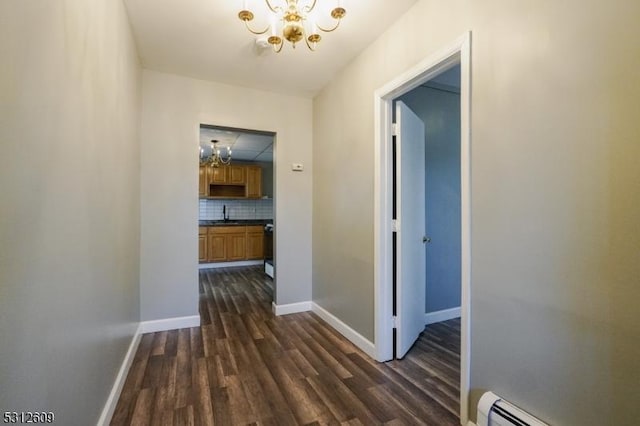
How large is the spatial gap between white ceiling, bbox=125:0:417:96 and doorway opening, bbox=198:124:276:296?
216 centimetres

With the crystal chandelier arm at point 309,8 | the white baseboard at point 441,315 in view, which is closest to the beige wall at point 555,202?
the crystal chandelier arm at point 309,8

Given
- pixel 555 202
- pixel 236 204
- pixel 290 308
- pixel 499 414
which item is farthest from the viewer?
pixel 236 204

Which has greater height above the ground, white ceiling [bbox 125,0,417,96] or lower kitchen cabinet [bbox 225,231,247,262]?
white ceiling [bbox 125,0,417,96]

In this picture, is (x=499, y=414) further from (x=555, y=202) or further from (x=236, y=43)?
(x=236, y=43)

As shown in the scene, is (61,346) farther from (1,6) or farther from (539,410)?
(539,410)

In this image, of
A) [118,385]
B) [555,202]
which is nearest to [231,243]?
[118,385]

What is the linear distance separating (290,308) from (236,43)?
280cm

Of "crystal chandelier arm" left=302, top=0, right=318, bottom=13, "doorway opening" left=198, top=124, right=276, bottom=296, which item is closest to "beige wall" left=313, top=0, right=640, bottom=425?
"crystal chandelier arm" left=302, top=0, right=318, bottom=13

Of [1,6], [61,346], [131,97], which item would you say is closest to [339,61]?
[131,97]

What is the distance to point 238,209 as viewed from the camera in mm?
7117

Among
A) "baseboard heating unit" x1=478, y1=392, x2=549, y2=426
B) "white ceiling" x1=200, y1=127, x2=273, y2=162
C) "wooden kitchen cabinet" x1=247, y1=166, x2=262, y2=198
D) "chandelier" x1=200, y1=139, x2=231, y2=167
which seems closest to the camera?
"baseboard heating unit" x1=478, y1=392, x2=549, y2=426

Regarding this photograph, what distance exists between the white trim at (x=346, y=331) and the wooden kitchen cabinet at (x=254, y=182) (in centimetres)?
398

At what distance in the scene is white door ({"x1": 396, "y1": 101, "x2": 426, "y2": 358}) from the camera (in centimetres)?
229

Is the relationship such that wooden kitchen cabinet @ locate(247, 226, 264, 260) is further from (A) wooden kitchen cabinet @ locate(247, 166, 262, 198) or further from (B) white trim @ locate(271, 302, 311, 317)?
(B) white trim @ locate(271, 302, 311, 317)
